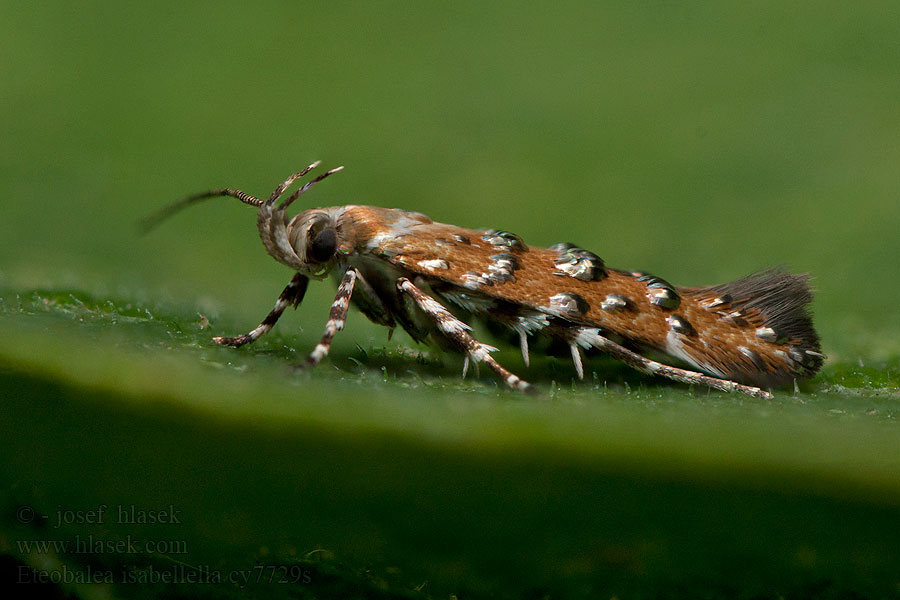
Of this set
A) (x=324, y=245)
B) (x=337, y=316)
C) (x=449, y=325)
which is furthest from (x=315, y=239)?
(x=449, y=325)

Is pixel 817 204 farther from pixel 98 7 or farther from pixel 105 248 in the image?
pixel 98 7

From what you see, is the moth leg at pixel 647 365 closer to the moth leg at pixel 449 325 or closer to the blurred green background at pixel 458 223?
the blurred green background at pixel 458 223

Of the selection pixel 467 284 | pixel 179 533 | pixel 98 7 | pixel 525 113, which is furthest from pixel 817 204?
pixel 98 7

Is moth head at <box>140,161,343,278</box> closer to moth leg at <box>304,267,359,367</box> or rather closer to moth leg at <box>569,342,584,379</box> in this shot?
moth leg at <box>304,267,359,367</box>

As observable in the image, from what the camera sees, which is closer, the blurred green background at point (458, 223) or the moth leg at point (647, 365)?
the blurred green background at point (458, 223)

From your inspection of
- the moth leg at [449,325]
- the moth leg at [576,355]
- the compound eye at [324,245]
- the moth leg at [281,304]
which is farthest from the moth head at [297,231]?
the moth leg at [576,355]

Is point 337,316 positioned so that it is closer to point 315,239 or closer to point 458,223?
point 315,239
